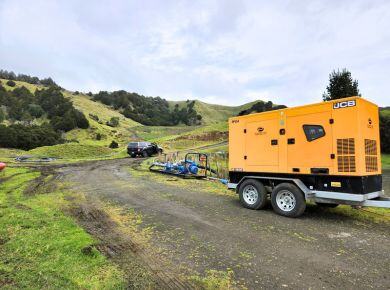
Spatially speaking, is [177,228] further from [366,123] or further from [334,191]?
[366,123]

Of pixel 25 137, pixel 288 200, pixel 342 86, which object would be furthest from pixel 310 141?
pixel 25 137

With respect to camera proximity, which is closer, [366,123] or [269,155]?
[366,123]

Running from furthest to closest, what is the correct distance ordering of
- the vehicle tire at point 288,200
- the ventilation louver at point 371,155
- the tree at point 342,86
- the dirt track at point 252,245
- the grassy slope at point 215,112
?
1. the grassy slope at point 215,112
2. the tree at point 342,86
3. the vehicle tire at point 288,200
4. the ventilation louver at point 371,155
5. the dirt track at point 252,245

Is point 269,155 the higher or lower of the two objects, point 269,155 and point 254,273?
the higher

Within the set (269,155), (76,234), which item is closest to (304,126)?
(269,155)

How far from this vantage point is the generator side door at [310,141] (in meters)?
7.66

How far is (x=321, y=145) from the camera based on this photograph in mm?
7758

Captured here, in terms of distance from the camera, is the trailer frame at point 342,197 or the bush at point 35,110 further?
the bush at point 35,110

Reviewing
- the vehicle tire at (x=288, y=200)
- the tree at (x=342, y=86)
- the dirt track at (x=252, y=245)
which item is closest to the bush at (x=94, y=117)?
the tree at (x=342, y=86)

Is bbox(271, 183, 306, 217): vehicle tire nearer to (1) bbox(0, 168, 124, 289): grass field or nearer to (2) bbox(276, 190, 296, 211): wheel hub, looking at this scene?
(2) bbox(276, 190, 296, 211): wheel hub

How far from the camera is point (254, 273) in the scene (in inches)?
182

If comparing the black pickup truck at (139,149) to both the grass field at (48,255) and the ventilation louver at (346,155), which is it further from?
the ventilation louver at (346,155)

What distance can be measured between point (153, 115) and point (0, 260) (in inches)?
3781

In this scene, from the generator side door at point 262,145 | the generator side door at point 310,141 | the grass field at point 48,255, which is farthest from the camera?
the generator side door at point 262,145
